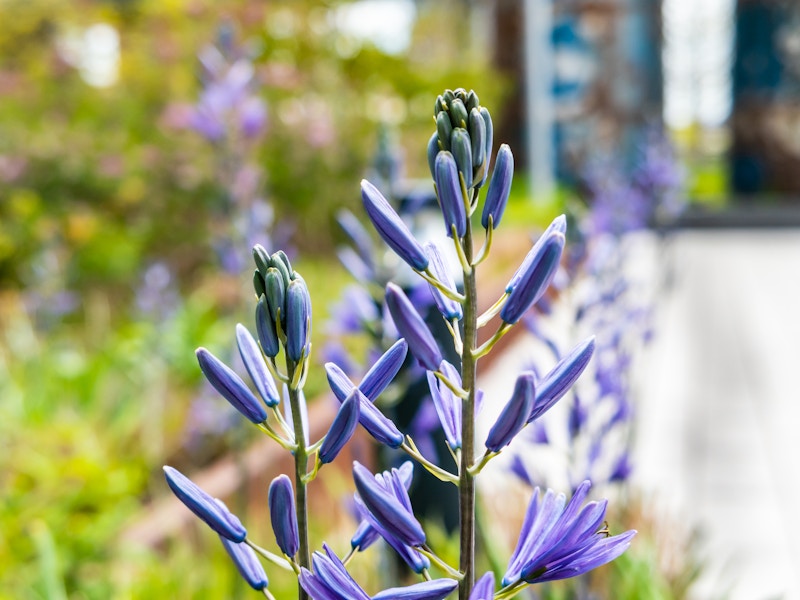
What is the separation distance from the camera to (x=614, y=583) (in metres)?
2.07

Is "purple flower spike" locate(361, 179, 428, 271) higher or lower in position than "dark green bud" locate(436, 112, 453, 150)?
lower

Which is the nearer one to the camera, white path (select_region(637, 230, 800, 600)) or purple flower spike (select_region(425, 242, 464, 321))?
purple flower spike (select_region(425, 242, 464, 321))

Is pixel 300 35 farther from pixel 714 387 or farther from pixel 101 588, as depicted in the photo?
pixel 101 588

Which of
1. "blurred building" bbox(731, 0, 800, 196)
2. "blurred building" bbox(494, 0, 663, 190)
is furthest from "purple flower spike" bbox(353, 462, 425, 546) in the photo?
"blurred building" bbox(731, 0, 800, 196)

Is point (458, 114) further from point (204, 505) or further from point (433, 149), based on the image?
point (204, 505)

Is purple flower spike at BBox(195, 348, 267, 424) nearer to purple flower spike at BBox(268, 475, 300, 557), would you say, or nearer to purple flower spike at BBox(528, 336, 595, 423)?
purple flower spike at BBox(268, 475, 300, 557)

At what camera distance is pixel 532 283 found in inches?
24.3

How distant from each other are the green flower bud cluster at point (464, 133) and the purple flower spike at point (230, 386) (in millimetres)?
212

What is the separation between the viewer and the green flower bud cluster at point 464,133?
61 cm

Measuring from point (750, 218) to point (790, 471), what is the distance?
11935mm

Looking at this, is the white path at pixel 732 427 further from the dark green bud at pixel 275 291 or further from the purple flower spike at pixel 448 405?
the dark green bud at pixel 275 291

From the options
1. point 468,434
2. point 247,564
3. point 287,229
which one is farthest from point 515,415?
point 287,229

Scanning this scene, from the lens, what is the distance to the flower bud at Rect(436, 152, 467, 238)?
60 centimetres

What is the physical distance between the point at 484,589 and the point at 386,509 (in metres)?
0.12
